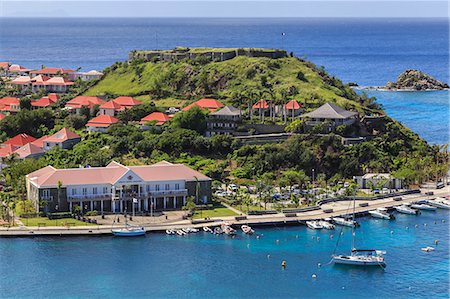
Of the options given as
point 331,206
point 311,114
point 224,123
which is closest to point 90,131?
point 224,123

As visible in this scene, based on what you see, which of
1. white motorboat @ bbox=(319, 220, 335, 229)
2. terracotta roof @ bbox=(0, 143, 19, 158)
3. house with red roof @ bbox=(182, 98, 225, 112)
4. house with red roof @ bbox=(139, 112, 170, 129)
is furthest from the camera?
house with red roof @ bbox=(182, 98, 225, 112)

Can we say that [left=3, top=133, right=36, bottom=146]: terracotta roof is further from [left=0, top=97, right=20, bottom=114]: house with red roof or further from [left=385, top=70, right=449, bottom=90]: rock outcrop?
[left=385, top=70, right=449, bottom=90]: rock outcrop

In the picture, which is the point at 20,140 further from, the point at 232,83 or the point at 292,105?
the point at 292,105

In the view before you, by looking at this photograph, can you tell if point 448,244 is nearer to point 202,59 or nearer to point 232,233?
point 232,233

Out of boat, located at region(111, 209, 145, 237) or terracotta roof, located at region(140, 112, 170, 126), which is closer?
boat, located at region(111, 209, 145, 237)

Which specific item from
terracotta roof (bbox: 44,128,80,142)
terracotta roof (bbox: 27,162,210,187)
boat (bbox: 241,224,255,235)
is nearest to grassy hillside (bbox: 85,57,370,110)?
terracotta roof (bbox: 44,128,80,142)
